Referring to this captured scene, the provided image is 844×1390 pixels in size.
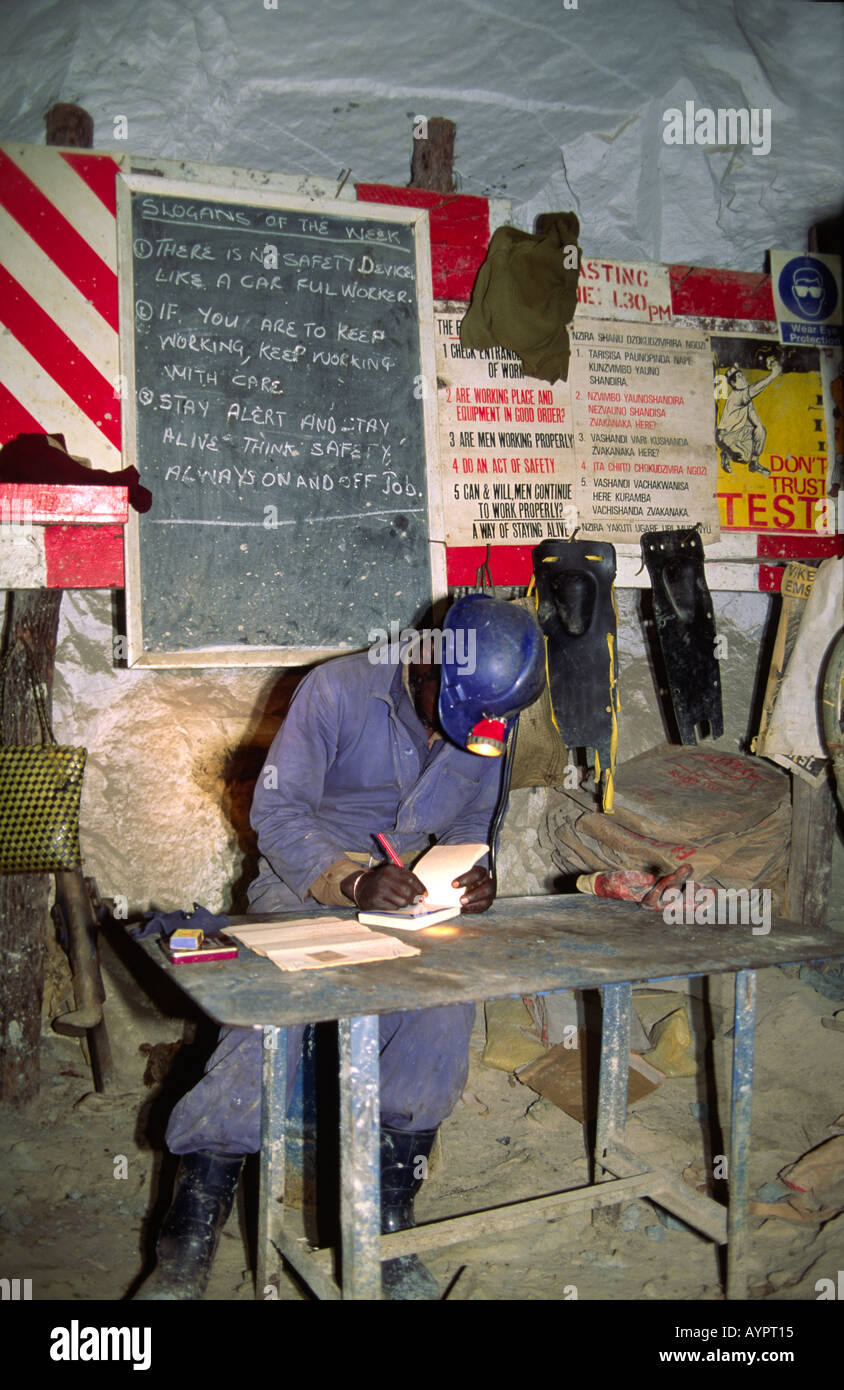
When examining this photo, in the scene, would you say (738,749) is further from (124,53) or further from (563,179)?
(124,53)

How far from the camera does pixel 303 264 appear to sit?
13.4 feet

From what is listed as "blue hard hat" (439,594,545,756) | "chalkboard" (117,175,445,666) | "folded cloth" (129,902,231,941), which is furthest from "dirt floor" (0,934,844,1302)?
"chalkboard" (117,175,445,666)

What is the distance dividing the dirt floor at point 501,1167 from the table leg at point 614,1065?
1.07ft

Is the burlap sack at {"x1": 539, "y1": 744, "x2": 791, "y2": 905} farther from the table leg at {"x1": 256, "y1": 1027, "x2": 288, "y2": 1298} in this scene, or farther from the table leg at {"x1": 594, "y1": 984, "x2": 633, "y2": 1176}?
the table leg at {"x1": 256, "y1": 1027, "x2": 288, "y2": 1298}

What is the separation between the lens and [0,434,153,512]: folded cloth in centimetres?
368

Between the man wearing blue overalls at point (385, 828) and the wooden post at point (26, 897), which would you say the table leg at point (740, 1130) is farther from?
the wooden post at point (26, 897)

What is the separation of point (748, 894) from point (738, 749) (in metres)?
1.21

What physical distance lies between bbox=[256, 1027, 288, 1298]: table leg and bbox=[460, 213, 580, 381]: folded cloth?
3255mm

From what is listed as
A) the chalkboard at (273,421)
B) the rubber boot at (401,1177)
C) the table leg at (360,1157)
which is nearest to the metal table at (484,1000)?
the table leg at (360,1157)

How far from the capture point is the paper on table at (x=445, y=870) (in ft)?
8.19

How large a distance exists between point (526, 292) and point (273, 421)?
1.32m

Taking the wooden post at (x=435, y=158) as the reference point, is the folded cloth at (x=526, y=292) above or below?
below

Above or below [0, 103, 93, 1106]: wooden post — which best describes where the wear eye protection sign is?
above

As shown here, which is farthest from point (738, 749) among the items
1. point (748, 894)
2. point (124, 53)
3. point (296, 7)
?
point (124, 53)
